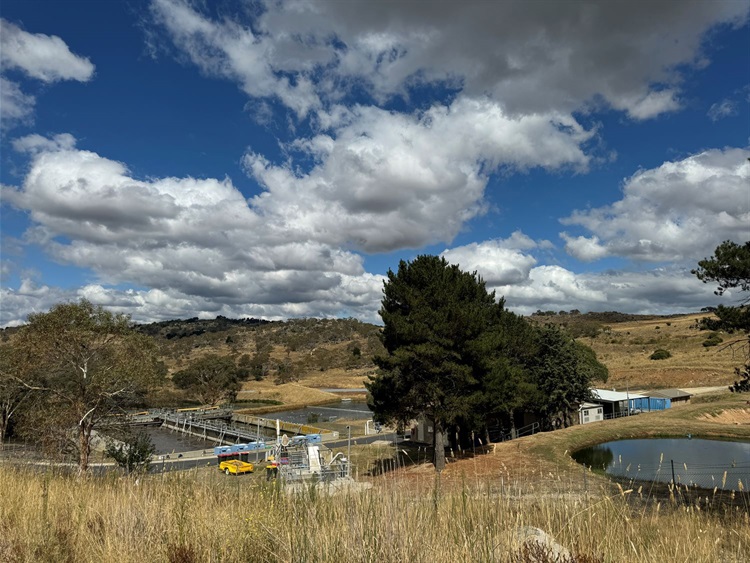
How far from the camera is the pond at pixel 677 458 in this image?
22.2 metres

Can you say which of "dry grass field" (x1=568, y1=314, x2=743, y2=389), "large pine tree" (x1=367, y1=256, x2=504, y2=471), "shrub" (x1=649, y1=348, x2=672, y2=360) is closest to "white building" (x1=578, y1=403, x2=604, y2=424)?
"dry grass field" (x1=568, y1=314, x2=743, y2=389)

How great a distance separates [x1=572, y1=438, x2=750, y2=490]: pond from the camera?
73.0 feet

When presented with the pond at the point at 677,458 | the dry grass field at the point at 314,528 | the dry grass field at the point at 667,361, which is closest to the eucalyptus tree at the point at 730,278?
the pond at the point at 677,458

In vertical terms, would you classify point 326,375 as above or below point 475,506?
below

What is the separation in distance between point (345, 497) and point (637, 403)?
5056cm

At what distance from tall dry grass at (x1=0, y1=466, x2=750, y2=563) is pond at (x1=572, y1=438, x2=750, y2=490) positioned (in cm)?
2071

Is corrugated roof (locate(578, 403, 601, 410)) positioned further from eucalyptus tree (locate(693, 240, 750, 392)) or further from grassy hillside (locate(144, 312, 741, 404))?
eucalyptus tree (locate(693, 240, 750, 392))

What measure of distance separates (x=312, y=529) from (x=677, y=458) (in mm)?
29262

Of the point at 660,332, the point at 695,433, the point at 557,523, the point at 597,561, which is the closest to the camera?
the point at 597,561

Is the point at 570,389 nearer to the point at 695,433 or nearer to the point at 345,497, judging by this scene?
the point at 695,433

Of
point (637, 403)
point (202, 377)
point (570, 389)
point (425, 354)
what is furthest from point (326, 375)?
point (425, 354)

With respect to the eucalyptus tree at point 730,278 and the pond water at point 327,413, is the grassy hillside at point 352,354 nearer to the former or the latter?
the pond water at point 327,413

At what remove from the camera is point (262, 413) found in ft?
246

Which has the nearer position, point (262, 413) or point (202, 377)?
point (262, 413)
